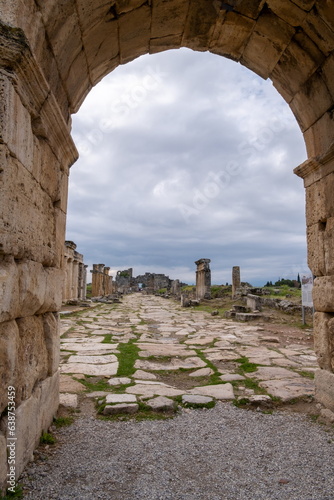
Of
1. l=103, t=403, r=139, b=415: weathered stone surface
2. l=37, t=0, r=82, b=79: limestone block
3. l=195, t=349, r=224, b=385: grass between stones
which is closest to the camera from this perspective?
l=37, t=0, r=82, b=79: limestone block

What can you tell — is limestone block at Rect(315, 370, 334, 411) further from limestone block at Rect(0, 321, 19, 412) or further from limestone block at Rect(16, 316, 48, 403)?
limestone block at Rect(0, 321, 19, 412)

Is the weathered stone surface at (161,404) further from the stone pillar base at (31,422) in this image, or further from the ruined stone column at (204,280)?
the ruined stone column at (204,280)

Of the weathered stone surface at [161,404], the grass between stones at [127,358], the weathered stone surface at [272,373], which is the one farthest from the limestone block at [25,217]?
the weathered stone surface at [272,373]

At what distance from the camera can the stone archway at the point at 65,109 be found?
7.82 ft

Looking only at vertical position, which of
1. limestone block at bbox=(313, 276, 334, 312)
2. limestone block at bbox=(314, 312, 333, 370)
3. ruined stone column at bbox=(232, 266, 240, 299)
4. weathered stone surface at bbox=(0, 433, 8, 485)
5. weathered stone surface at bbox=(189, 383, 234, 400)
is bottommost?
weathered stone surface at bbox=(189, 383, 234, 400)

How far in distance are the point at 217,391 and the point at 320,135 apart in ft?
11.7

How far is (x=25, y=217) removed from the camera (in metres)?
2.70

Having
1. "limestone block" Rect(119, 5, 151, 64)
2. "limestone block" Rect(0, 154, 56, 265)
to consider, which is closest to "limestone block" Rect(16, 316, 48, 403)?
"limestone block" Rect(0, 154, 56, 265)

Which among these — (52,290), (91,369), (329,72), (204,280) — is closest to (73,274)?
(204,280)

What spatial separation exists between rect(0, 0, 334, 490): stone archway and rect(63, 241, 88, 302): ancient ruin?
1587cm

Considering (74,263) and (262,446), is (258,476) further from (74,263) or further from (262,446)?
(74,263)

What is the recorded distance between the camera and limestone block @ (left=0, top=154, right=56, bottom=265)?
2.32 m

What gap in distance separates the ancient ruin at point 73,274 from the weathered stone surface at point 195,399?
50.5 ft

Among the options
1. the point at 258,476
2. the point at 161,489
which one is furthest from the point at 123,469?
the point at 258,476
